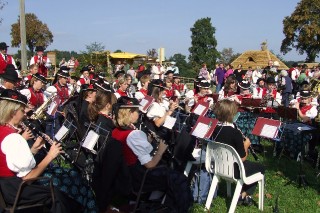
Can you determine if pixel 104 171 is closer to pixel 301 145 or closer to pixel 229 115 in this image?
pixel 229 115

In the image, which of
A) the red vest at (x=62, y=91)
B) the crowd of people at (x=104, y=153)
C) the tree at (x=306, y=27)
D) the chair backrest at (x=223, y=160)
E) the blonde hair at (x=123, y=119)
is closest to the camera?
the crowd of people at (x=104, y=153)

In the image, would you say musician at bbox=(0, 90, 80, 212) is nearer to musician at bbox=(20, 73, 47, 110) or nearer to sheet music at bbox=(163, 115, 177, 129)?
sheet music at bbox=(163, 115, 177, 129)

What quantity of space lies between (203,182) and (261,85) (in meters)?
7.50

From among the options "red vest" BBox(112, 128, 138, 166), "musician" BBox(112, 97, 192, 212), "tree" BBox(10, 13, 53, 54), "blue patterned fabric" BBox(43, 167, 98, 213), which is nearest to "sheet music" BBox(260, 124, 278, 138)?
"musician" BBox(112, 97, 192, 212)

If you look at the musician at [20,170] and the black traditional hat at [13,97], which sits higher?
the black traditional hat at [13,97]

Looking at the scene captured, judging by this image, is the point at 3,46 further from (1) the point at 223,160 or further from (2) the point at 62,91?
(1) the point at 223,160

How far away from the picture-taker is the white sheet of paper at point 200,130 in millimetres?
5340

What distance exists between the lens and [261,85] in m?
13.1

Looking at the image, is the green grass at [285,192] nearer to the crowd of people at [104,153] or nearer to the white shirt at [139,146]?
the crowd of people at [104,153]

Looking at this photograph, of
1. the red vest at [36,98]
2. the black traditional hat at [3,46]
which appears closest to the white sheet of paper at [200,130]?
the red vest at [36,98]

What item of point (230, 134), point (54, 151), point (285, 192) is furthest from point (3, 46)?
point (285, 192)

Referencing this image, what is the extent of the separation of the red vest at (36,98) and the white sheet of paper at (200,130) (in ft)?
14.3

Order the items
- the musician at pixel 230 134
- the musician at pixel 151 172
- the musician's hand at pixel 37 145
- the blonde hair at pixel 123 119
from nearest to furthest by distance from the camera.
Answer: the musician's hand at pixel 37 145 → the musician at pixel 151 172 → the blonde hair at pixel 123 119 → the musician at pixel 230 134

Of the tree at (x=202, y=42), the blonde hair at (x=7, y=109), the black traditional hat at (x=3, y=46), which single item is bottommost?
the blonde hair at (x=7, y=109)
